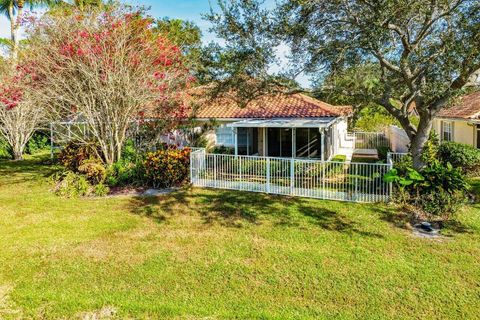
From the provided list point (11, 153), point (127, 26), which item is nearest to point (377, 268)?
point (127, 26)

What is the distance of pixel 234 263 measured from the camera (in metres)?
7.79

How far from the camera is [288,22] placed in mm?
10414

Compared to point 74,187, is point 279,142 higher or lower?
higher

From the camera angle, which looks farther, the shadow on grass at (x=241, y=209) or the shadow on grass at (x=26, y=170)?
the shadow on grass at (x=26, y=170)

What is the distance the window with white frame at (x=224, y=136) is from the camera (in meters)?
22.3

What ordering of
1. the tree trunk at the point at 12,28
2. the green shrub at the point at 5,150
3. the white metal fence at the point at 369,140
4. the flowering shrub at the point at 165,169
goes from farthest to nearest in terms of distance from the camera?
the white metal fence at the point at 369,140 → the green shrub at the point at 5,150 → the tree trunk at the point at 12,28 → the flowering shrub at the point at 165,169

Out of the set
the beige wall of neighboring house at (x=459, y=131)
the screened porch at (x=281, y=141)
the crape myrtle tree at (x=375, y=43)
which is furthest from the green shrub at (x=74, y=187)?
the beige wall of neighboring house at (x=459, y=131)

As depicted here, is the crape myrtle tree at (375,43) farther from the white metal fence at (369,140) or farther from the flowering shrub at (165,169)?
the white metal fence at (369,140)

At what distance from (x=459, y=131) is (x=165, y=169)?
18570 millimetres

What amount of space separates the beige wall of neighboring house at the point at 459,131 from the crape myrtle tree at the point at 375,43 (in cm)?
917

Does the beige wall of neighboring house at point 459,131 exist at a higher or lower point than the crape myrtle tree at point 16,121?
lower

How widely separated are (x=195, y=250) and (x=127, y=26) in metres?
11.5

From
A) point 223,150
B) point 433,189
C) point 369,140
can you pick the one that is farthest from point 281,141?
point 433,189

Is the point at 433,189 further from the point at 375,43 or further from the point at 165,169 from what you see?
the point at 165,169
